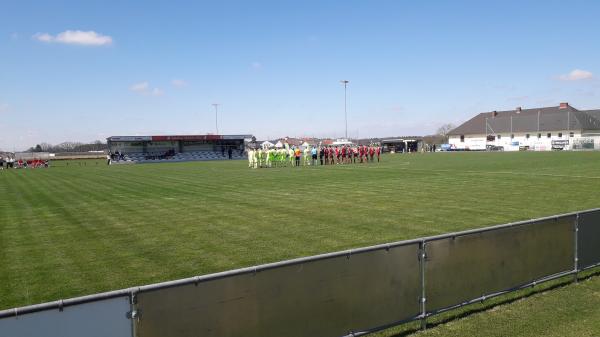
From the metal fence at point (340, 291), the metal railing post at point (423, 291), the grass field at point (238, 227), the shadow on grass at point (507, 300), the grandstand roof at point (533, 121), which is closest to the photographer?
the metal fence at point (340, 291)

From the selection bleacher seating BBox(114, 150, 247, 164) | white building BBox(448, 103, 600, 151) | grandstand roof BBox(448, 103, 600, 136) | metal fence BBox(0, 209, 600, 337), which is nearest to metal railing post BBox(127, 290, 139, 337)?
metal fence BBox(0, 209, 600, 337)

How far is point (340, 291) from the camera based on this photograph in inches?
189

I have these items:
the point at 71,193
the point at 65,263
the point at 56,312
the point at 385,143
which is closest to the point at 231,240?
the point at 65,263

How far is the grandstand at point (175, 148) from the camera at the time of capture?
62.4m

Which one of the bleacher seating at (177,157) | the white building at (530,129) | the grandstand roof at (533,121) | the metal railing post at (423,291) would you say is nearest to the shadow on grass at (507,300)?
the metal railing post at (423,291)

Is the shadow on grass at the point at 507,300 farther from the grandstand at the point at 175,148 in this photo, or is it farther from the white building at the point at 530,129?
the white building at the point at 530,129

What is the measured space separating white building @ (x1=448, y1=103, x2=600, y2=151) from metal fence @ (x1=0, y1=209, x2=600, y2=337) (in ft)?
247

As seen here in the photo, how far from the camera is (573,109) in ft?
285

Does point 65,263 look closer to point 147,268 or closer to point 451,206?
point 147,268

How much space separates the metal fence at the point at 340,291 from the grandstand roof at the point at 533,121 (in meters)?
88.7

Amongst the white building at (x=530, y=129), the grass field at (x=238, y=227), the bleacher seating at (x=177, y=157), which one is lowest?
the grass field at (x=238, y=227)

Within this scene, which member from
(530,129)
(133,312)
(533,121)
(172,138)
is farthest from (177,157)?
(533,121)

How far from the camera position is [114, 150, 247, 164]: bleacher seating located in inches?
2477

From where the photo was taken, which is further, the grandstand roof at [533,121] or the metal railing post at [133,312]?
the grandstand roof at [533,121]
